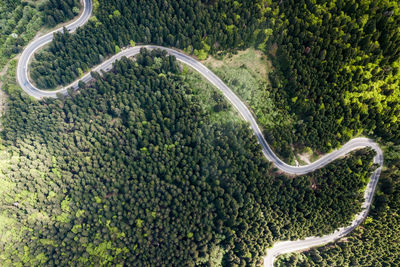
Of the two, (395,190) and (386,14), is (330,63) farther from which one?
(395,190)

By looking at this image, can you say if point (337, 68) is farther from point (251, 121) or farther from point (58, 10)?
point (58, 10)

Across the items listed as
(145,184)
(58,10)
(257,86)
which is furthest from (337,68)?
(58,10)

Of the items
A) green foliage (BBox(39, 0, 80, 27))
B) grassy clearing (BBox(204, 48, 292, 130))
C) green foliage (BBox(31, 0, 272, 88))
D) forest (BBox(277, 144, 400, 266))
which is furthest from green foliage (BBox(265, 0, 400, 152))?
green foliage (BBox(39, 0, 80, 27))

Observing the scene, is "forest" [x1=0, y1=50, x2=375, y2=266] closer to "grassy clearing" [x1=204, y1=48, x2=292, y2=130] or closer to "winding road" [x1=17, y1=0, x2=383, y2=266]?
"winding road" [x1=17, y1=0, x2=383, y2=266]

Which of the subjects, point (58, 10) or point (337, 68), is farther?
point (58, 10)

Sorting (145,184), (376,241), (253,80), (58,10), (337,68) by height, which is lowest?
(376,241)

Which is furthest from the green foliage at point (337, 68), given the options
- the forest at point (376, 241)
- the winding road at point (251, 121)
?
the forest at point (376, 241)

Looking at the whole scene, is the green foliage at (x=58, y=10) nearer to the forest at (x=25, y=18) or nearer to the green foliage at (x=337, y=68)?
the forest at (x=25, y=18)
